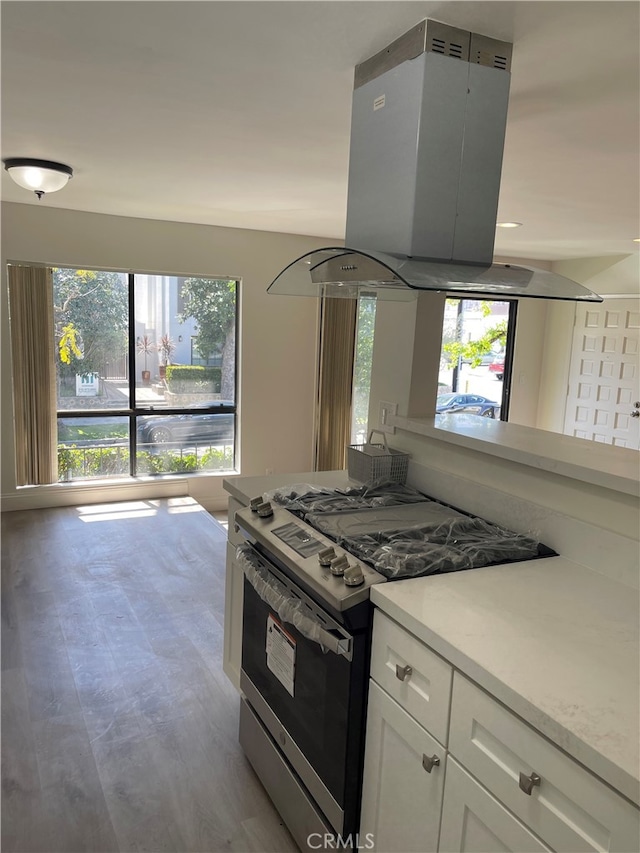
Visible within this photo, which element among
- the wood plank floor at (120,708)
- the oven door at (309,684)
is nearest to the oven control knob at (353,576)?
the oven door at (309,684)

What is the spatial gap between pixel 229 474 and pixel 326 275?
417cm

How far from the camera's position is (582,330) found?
6852 millimetres

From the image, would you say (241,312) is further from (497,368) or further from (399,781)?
(399,781)

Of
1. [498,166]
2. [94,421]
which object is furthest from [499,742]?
[94,421]

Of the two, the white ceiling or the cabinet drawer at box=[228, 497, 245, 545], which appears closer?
the white ceiling

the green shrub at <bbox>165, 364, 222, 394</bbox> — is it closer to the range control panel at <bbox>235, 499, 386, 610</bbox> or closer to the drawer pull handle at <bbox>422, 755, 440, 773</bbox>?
the range control panel at <bbox>235, 499, 386, 610</bbox>

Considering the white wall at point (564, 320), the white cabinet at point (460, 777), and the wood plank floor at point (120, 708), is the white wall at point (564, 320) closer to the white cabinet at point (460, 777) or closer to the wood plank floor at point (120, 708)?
the wood plank floor at point (120, 708)

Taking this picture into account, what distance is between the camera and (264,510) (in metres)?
2.10

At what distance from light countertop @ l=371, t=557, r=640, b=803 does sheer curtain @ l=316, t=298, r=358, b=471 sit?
4.31 meters

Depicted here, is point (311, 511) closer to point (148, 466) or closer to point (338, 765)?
Answer: point (338, 765)

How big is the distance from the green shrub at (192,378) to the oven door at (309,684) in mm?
3722

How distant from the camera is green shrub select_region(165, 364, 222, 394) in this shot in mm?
5633

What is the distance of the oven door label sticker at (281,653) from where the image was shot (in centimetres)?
188
